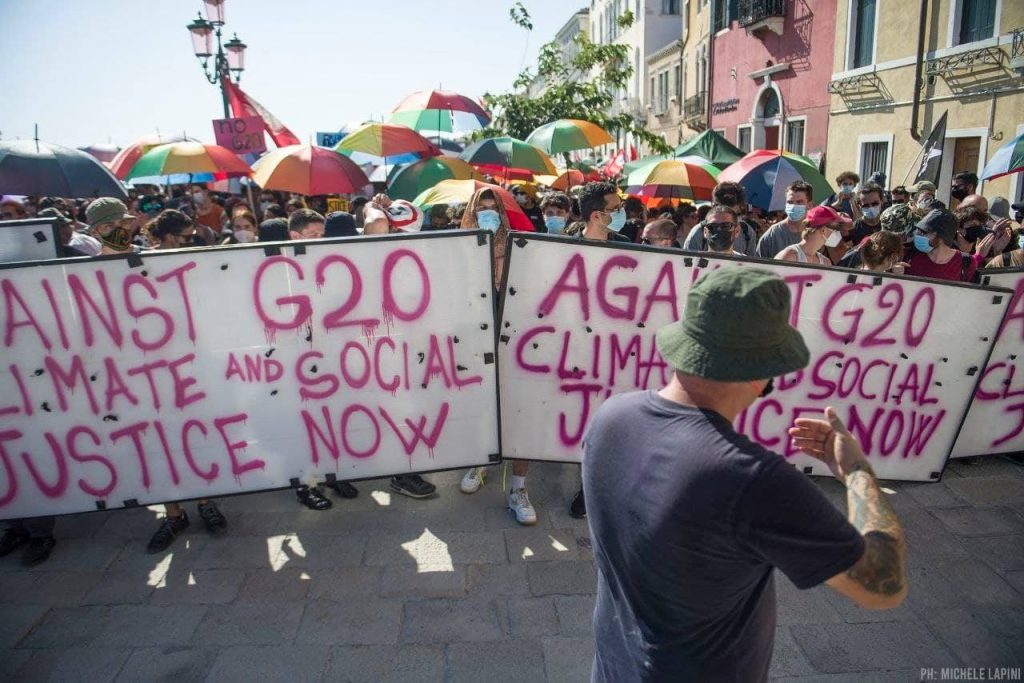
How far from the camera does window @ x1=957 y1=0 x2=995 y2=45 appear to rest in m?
12.4

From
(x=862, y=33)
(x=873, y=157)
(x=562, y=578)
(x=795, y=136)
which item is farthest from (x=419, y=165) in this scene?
(x=795, y=136)

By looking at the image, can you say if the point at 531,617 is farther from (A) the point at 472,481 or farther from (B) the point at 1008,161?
(B) the point at 1008,161

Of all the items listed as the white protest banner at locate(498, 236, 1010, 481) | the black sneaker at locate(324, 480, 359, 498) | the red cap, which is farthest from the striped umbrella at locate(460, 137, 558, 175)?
the white protest banner at locate(498, 236, 1010, 481)

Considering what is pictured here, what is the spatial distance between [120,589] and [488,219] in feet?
9.99

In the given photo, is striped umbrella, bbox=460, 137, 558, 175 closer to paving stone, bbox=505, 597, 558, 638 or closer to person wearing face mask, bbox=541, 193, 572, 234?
person wearing face mask, bbox=541, 193, 572, 234

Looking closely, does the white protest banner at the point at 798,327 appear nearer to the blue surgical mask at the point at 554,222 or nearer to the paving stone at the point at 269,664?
the paving stone at the point at 269,664

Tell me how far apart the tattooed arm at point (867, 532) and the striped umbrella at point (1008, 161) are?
22.9 feet

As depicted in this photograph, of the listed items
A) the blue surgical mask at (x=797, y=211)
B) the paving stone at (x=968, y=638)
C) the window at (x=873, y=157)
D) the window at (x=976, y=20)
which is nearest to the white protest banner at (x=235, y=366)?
the paving stone at (x=968, y=638)

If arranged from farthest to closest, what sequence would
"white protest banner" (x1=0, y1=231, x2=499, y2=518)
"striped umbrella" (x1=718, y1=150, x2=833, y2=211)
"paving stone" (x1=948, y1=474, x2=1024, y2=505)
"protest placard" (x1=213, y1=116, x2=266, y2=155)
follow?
"protest placard" (x1=213, y1=116, x2=266, y2=155) < "striped umbrella" (x1=718, y1=150, x2=833, y2=211) < "paving stone" (x1=948, y1=474, x2=1024, y2=505) < "white protest banner" (x1=0, y1=231, x2=499, y2=518)

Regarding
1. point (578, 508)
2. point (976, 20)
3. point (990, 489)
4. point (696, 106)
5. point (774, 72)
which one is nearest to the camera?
Result: point (578, 508)

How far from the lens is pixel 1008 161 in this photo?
7090mm

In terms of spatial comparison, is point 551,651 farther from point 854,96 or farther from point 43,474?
point 854,96

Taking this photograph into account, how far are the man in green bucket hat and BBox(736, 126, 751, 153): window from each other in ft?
79.7

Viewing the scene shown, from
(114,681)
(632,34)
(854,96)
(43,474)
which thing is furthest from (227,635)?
(632,34)
